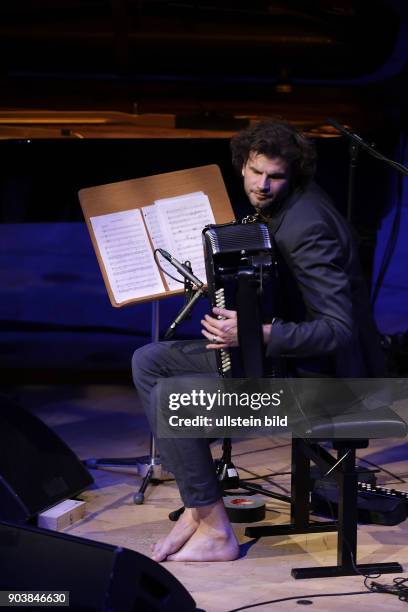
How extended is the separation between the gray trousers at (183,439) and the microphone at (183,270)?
0.23 m

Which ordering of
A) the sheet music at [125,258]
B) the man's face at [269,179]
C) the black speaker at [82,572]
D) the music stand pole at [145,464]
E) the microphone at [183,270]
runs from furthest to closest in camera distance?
1. the music stand pole at [145,464]
2. the sheet music at [125,258]
3. the microphone at [183,270]
4. the man's face at [269,179]
5. the black speaker at [82,572]

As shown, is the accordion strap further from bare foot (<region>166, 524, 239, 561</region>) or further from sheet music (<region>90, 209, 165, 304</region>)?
sheet music (<region>90, 209, 165, 304</region>)

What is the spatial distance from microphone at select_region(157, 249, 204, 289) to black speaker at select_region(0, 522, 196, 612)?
4.63 ft

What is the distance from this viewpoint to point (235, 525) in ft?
11.2

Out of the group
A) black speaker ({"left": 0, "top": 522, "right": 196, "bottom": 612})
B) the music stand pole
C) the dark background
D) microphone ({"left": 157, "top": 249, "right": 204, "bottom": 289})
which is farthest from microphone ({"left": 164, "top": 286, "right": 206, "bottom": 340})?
the dark background

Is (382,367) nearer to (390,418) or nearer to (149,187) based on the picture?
(390,418)

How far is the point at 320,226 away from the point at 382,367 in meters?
0.49

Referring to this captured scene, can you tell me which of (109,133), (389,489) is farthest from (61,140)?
(389,489)

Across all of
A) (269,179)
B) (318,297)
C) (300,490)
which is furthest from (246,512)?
(269,179)

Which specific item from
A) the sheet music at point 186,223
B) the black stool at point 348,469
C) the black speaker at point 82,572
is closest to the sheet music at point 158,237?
the sheet music at point 186,223

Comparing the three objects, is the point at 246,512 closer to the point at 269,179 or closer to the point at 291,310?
the point at 291,310

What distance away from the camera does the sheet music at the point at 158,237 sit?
3.65m

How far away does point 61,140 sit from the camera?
208 inches

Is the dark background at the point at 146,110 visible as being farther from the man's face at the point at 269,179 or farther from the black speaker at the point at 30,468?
the man's face at the point at 269,179
